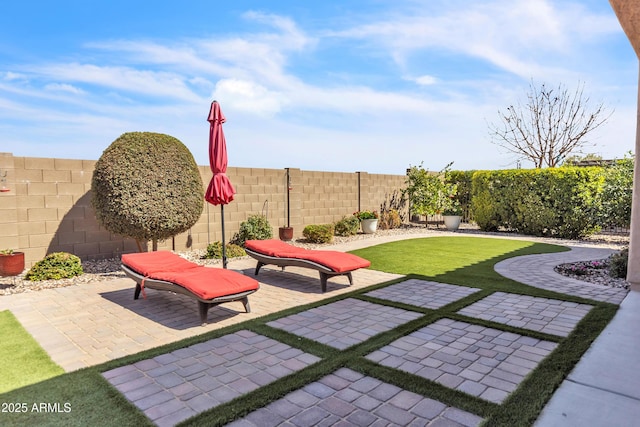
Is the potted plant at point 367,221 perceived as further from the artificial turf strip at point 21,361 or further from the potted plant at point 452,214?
the artificial turf strip at point 21,361

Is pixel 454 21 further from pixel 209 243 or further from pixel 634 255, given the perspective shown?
pixel 209 243

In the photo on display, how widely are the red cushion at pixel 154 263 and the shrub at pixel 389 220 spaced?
1063cm

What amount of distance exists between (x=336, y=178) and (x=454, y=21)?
284 inches

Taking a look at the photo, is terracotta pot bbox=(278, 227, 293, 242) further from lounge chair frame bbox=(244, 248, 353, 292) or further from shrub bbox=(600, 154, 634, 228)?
shrub bbox=(600, 154, 634, 228)

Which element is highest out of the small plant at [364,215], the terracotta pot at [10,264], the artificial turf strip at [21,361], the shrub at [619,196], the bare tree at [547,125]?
the bare tree at [547,125]

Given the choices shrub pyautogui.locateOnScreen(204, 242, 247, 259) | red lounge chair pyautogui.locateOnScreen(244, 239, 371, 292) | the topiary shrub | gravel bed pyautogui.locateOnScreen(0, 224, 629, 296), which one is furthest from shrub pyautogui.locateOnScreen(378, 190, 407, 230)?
the topiary shrub

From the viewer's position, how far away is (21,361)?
3.76 m

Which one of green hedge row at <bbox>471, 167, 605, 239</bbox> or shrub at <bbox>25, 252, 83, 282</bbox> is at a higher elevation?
green hedge row at <bbox>471, 167, 605, 239</bbox>

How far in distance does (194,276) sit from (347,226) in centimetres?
884

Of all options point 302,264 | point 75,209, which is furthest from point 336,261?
point 75,209

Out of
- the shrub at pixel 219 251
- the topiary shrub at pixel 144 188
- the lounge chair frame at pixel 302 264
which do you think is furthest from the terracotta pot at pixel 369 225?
the topiary shrub at pixel 144 188

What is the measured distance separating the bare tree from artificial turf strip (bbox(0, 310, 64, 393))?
2628 cm

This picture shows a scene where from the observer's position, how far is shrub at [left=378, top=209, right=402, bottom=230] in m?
15.9

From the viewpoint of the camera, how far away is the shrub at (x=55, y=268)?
704 centimetres
